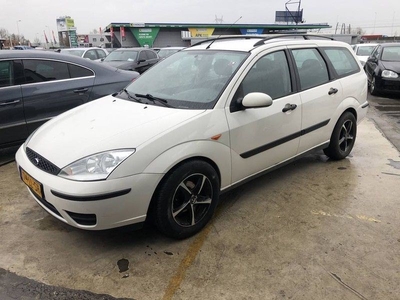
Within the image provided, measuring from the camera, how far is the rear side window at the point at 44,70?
183 inches

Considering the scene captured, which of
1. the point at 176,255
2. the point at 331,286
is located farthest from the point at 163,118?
the point at 331,286

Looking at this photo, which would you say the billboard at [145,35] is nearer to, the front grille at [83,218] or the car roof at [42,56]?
the car roof at [42,56]

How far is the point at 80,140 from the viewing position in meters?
2.73

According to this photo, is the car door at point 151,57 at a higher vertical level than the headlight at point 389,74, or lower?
higher

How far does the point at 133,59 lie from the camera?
12.4 metres

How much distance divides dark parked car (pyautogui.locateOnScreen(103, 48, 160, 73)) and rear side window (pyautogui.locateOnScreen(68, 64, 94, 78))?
6691 mm

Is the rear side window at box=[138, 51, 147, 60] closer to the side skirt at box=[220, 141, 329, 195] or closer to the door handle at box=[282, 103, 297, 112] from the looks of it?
the side skirt at box=[220, 141, 329, 195]

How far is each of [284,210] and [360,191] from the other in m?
1.02

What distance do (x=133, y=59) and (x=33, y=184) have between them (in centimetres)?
1034

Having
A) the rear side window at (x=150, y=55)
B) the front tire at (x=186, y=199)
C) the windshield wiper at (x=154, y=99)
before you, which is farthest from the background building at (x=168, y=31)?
the front tire at (x=186, y=199)

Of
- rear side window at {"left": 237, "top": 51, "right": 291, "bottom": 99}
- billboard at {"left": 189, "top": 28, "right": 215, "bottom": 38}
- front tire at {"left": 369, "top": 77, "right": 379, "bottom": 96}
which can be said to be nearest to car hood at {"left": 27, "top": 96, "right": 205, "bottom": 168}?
rear side window at {"left": 237, "top": 51, "right": 291, "bottom": 99}

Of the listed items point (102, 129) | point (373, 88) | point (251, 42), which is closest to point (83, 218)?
point (102, 129)

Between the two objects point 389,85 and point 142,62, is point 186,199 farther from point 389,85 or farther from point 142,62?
point 142,62

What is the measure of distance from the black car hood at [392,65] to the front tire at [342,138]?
224 inches
